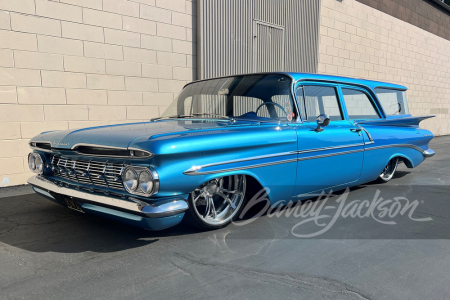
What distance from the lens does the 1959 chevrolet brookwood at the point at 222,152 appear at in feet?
8.27

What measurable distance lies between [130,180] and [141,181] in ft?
0.28

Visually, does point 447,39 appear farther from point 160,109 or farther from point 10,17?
point 10,17

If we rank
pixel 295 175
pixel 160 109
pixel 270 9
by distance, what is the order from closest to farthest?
pixel 295 175 → pixel 160 109 → pixel 270 9

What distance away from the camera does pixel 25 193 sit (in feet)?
15.1

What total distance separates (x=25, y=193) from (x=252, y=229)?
3.18 m

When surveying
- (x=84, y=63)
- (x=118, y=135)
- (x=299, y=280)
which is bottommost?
(x=299, y=280)

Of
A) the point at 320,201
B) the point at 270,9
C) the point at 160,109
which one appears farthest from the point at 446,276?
the point at 270,9

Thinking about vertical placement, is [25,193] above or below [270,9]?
below

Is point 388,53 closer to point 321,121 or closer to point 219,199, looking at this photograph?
point 321,121

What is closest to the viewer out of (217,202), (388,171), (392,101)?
(217,202)

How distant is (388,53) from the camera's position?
12.8 m

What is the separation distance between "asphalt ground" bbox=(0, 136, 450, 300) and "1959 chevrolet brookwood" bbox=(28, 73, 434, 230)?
0.28 m

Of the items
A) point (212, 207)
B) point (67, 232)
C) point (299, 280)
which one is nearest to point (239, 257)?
point (299, 280)

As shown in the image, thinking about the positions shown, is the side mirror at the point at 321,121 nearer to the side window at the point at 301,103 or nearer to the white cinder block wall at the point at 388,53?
the side window at the point at 301,103
